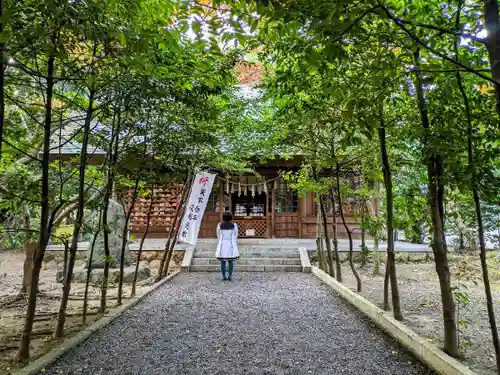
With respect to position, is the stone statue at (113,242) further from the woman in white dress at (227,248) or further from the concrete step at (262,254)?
the woman in white dress at (227,248)

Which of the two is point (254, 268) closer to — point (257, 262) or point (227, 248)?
point (257, 262)

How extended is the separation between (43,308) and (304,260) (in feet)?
20.8

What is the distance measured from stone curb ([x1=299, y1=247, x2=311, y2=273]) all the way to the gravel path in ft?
10.8

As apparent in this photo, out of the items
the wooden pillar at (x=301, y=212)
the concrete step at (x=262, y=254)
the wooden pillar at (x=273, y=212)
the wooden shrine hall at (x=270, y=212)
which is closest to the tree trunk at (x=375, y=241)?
the concrete step at (x=262, y=254)

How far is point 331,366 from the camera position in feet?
10.3

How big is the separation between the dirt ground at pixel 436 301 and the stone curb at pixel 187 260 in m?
4.11

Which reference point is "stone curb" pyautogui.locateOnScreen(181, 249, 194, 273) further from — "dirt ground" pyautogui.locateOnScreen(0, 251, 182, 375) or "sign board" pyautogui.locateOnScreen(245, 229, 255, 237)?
"sign board" pyautogui.locateOnScreen(245, 229, 255, 237)

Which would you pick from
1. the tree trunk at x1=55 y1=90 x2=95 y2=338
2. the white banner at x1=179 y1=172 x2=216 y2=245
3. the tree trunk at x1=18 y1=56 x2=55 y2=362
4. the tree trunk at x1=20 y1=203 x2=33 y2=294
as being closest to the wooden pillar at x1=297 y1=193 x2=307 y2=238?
the white banner at x1=179 y1=172 x2=216 y2=245

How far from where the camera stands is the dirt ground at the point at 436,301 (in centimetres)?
330

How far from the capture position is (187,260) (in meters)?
10.1

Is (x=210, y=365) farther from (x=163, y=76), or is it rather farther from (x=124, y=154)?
(x=163, y=76)

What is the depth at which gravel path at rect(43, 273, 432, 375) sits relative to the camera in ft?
10.2

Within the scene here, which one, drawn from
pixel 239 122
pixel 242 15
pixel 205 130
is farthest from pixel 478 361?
pixel 239 122

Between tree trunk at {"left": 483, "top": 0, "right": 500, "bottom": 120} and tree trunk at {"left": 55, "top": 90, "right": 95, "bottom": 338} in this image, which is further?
tree trunk at {"left": 55, "top": 90, "right": 95, "bottom": 338}
